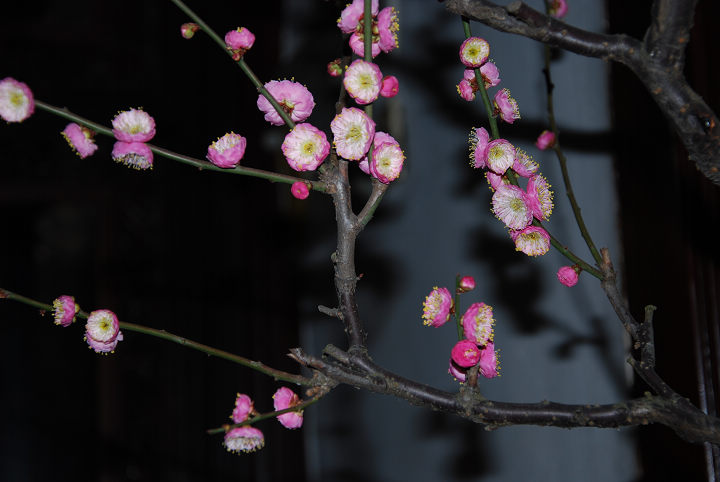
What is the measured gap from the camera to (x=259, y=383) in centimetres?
129

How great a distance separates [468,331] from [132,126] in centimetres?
22

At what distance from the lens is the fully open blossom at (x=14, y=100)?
324 mm

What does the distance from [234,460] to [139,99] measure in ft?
2.84

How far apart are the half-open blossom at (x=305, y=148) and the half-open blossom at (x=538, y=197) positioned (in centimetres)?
12

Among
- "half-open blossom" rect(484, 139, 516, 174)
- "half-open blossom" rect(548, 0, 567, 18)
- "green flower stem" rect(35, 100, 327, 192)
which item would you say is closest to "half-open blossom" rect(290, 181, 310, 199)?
"green flower stem" rect(35, 100, 327, 192)

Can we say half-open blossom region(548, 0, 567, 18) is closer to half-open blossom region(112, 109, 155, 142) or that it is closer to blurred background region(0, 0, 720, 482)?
blurred background region(0, 0, 720, 482)

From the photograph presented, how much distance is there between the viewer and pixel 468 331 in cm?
35

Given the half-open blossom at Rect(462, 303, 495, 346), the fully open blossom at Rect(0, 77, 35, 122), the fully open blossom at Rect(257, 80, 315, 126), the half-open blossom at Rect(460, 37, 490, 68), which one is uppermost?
the half-open blossom at Rect(460, 37, 490, 68)

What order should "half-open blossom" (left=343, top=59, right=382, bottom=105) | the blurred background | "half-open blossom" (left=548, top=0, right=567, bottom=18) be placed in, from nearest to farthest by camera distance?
"half-open blossom" (left=343, top=59, right=382, bottom=105) → "half-open blossom" (left=548, top=0, right=567, bottom=18) → the blurred background

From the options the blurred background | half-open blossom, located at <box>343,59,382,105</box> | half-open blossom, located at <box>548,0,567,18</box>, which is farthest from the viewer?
the blurred background

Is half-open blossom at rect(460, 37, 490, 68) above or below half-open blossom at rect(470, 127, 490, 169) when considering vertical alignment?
above

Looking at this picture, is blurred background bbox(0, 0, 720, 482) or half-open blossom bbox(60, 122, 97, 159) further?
blurred background bbox(0, 0, 720, 482)

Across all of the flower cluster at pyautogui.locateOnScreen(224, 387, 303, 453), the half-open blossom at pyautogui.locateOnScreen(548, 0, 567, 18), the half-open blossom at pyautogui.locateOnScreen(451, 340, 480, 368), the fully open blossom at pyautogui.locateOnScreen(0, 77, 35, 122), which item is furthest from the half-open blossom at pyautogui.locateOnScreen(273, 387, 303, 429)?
the half-open blossom at pyautogui.locateOnScreen(548, 0, 567, 18)

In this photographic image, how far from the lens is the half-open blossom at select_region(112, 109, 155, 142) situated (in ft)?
1.09
